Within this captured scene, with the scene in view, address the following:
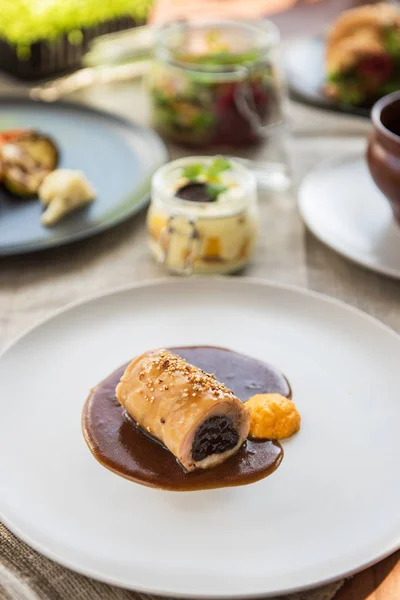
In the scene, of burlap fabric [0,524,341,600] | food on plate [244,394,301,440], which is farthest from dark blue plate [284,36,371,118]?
burlap fabric [0,524,341,600]

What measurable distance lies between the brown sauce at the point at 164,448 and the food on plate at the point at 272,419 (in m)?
→ 0.02

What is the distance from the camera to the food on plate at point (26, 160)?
83.7 inches

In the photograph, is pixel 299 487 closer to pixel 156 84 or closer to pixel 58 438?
pixel 58 438

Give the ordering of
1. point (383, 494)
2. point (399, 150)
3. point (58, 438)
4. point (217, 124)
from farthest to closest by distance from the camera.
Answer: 1. point (217, 124)
2. point (399, 150)
3. point (58, 438)
4. point (383, 494)

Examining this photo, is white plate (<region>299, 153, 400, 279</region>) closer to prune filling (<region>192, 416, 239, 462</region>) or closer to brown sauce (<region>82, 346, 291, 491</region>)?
brown sauce (<region>82, 346, 291, 491</region>)

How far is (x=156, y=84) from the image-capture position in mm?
2484

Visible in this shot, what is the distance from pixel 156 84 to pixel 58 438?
1.45 metres

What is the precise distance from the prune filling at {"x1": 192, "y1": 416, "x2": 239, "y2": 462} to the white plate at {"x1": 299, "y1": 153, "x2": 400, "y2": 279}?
694mm

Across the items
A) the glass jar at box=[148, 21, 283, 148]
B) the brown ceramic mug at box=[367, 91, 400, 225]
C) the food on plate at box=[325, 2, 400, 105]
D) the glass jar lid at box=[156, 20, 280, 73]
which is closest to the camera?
the brown ceramic mug at box=[367, 91, 400, 225]

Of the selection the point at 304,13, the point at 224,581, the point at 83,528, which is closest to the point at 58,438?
the point at 83,528

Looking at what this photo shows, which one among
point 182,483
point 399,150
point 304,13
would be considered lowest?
point 304,13

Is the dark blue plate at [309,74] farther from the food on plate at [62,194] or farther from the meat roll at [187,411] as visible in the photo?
the meat roll at [187,411]

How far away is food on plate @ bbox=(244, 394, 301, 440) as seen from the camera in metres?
1.35

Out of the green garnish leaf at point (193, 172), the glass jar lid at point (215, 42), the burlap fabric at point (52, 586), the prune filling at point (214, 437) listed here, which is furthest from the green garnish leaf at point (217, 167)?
the burlap fabric at point (52, 586)
